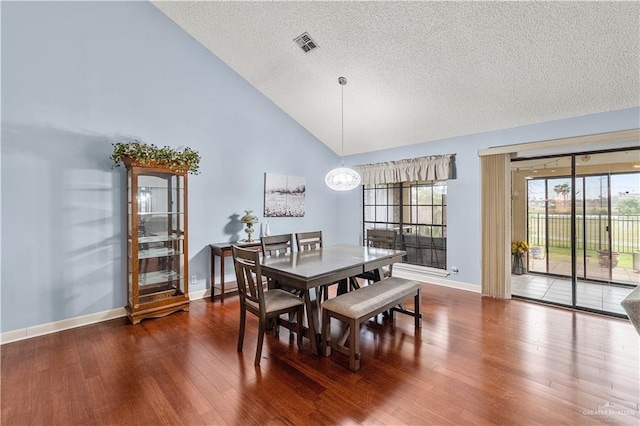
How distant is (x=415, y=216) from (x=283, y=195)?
252cm

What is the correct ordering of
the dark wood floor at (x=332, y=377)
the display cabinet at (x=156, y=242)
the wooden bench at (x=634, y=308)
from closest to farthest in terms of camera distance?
the wooden bench at (x=634, y=308) < the dark wood floor at (x=332, y=377) < the display cabinet at (x=156, y=242)

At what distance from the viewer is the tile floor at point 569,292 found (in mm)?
3607

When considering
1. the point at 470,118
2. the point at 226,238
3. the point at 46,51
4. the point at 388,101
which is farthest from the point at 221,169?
the point at 470,118

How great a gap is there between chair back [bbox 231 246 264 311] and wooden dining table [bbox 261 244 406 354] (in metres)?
0.25

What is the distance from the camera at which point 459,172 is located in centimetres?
454

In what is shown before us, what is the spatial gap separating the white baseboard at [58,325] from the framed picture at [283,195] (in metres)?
2.50

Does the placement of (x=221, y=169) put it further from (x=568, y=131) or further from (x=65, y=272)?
(x=568, y=131)

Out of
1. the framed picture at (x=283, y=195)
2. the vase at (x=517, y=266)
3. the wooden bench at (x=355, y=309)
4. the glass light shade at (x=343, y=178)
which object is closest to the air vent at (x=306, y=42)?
the glass light shade at (x=343, y=178)

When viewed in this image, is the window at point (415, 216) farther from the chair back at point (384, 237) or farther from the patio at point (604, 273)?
the patio at point (604, 273)

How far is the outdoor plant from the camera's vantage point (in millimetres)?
3094

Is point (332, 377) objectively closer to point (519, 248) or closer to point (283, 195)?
point (283, 195)

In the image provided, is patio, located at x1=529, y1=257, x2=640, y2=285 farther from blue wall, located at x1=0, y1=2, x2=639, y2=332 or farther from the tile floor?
blue wall, located at x1=0, y1=2, x2=639, y2=332

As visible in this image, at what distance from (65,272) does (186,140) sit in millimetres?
2106

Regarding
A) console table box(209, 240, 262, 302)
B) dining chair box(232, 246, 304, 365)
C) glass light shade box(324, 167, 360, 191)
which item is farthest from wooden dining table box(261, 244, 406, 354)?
console table box(209, 240, 262, 302)
